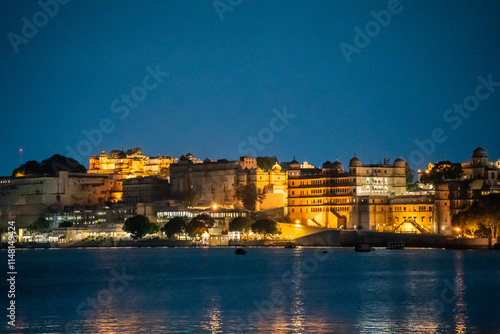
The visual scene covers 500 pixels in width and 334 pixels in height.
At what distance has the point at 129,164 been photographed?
598ft

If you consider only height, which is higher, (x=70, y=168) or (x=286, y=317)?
(x=70, y=168)

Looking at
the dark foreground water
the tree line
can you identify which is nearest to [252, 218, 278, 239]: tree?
the tree line

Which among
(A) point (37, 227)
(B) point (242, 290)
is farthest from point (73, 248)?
(B) point (242, 290)

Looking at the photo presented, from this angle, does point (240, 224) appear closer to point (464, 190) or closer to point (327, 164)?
point (327, 164)

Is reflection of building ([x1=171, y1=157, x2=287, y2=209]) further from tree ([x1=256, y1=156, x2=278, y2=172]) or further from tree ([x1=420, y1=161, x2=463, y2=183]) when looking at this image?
tree ([x1=420, y1=161, x2=463, y2=183])

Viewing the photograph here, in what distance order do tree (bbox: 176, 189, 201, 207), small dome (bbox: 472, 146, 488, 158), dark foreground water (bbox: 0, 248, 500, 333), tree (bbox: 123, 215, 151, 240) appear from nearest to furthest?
1. dark foreground water (bbox: 0, 248, 500, 333)
2. small dome (bbox: 472, 146, 488, 158)
3. tree (bbox: 123, 215, 151, 240)
4. tree (bbox: 176, 189, 201, 207)

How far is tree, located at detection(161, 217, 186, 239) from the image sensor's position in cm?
12644

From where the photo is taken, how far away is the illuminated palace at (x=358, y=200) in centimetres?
11906

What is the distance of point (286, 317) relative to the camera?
140 ft

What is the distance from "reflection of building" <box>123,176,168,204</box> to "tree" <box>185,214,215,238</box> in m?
28.8

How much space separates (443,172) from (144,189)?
4936 cm

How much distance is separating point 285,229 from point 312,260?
35215mm

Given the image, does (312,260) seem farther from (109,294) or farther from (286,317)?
(286,317)

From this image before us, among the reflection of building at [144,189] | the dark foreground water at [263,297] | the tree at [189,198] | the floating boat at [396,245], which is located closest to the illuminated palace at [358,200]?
the floating boat at [396,245]
